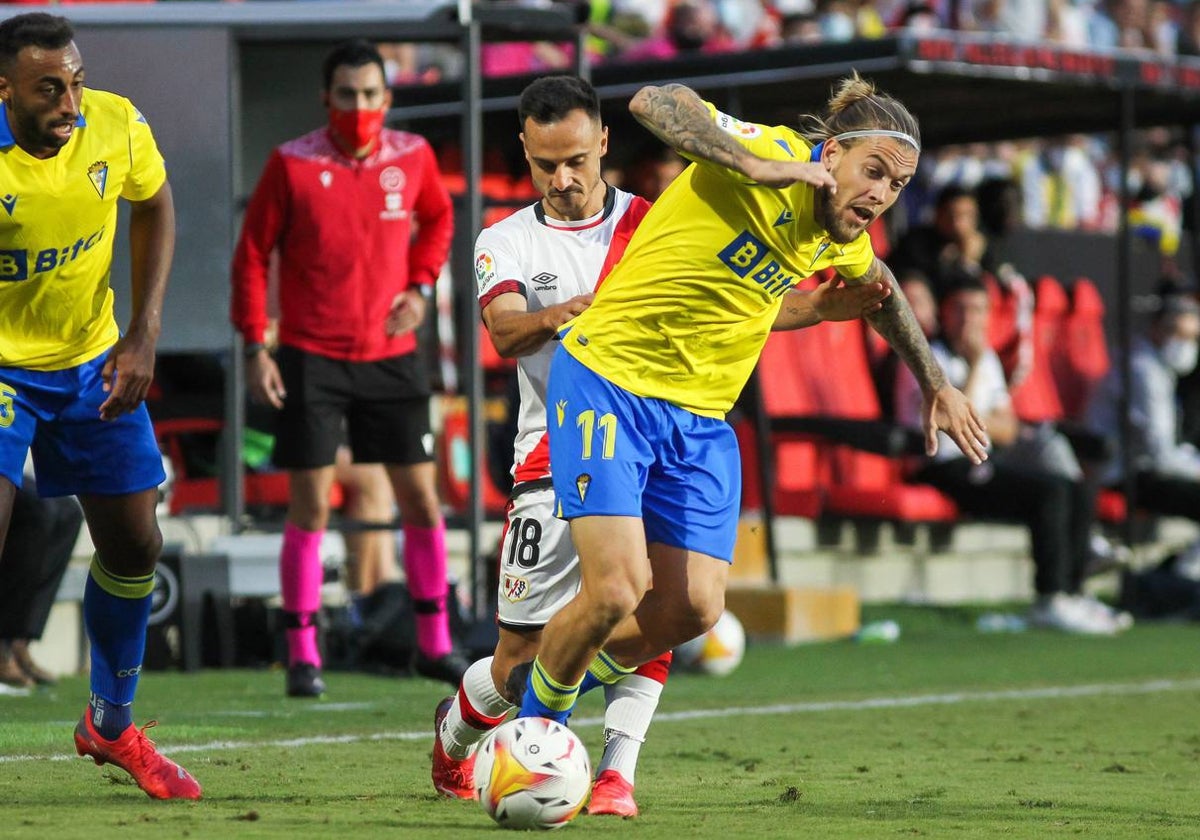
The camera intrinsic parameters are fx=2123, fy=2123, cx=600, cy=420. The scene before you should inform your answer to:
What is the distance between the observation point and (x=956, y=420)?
6.25m

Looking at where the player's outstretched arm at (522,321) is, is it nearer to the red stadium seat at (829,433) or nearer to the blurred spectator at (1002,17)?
the red stadium seat at (829,433)

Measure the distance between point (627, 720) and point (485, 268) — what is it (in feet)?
4.48

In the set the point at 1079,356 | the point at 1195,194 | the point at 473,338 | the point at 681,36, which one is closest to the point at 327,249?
the point at 473,338

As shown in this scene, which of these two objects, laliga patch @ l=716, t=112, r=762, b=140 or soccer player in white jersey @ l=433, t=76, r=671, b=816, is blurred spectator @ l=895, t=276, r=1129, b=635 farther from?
laliga patch @ l=716, t=112, r=762, b=140

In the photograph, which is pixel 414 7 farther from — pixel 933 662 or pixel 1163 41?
pixel 1163 41

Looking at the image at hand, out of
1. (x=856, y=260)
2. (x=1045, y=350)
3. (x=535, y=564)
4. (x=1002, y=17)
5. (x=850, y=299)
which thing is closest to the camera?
(x=856, y=260)

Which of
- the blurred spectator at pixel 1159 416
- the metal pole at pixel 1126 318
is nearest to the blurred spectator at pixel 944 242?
the metal pole at pixel 1126 318

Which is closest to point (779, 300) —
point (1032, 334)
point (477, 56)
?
point (477, 56)

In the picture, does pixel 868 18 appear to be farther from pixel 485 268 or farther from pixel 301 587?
pixel 485 268

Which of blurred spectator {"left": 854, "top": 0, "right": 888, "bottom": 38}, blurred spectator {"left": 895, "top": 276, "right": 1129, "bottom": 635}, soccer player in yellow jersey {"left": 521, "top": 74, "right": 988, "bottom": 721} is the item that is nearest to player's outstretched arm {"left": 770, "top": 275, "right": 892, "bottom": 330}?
soccer player in yellow jersey {"left": 521, "top": 74, "right": 988, "bottom": 721}

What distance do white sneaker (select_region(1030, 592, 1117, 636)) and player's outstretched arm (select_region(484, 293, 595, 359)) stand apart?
27.1ft

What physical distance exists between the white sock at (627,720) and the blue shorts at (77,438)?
1437 mm

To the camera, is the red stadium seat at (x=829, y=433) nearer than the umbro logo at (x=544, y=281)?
No

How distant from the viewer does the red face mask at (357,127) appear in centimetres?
940
